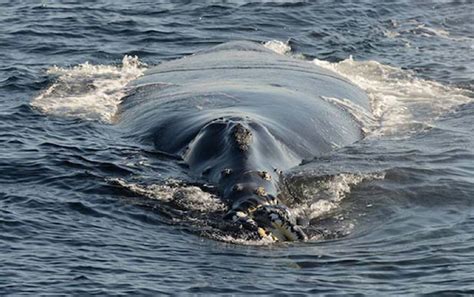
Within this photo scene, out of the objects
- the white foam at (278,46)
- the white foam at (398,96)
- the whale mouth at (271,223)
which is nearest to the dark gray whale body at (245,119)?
the whale mouth at (271,223)

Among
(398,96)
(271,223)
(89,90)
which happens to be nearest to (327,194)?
(271,223)

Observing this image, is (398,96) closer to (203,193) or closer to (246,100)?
(246,100)

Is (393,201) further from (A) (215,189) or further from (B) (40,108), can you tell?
(B) (40,108)

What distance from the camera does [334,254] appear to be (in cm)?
1286

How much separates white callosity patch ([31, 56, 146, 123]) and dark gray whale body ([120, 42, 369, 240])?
0.41 m

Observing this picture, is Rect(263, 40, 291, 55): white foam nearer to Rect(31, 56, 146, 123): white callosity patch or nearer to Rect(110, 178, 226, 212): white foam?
Rect(31, 56, 146, 123): white callosity patch

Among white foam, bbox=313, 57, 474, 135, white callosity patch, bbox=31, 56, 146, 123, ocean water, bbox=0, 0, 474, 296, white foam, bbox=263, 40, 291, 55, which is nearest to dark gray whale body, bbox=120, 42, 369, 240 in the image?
ocean water, bbox=0, 0, 474, 296

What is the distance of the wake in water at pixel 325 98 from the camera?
14031 millimetres

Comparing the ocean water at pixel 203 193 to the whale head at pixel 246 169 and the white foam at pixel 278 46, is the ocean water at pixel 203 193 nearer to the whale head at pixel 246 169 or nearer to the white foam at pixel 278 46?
the white foam at pixel 278 46

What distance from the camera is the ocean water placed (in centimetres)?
1216

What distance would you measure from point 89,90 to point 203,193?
25.7 feet

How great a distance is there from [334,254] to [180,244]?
5.81 feet

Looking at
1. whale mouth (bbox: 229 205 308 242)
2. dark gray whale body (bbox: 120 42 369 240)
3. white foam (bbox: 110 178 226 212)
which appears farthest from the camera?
white foam (bbox: 110 178 226 212)

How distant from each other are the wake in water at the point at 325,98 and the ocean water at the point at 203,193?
0.04m
